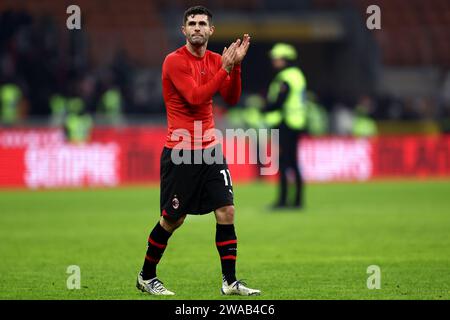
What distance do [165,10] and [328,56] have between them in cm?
628

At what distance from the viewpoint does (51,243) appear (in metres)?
13.5

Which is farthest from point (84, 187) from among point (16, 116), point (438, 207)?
point (438, 207)

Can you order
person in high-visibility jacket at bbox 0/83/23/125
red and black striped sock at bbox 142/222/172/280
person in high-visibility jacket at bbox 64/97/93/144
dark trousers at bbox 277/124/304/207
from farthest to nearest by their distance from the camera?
person in high-visibility jacket at bbox 0/83/23/125 → person in high-visibility jacket at bbox 64/97/93/144 → dark trousers at bbox 277/124/304/207 → red and black striped sock at bbox 142/222/172/280

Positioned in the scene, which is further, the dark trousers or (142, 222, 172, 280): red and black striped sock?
the dark trousers

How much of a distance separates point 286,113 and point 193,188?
9143 millimetres

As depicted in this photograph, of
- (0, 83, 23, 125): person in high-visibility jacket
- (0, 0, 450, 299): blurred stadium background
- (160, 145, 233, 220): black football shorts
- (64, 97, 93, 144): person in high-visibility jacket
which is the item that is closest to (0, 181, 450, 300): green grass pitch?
(0, 0, 450, 299): blurred stadium background

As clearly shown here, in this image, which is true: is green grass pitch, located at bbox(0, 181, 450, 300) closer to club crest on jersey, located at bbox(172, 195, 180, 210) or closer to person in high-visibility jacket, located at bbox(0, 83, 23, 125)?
club crest on jersey, located at bbox(172, 195, 180, 210)

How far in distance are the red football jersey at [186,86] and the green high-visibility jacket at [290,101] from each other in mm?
8798

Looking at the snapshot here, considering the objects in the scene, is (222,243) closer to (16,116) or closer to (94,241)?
(94,241)

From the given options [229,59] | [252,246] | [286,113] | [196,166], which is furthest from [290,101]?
[229,59]

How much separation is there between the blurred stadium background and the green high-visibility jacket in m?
1.46

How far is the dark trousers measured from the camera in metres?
17.7

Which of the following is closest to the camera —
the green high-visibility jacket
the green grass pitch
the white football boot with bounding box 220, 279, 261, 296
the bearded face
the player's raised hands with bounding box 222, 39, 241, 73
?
the player's raised hands with bounding box 222, 39, 241, 73

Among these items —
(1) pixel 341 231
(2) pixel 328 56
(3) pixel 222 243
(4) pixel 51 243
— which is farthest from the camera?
(2) pixel 328 56
